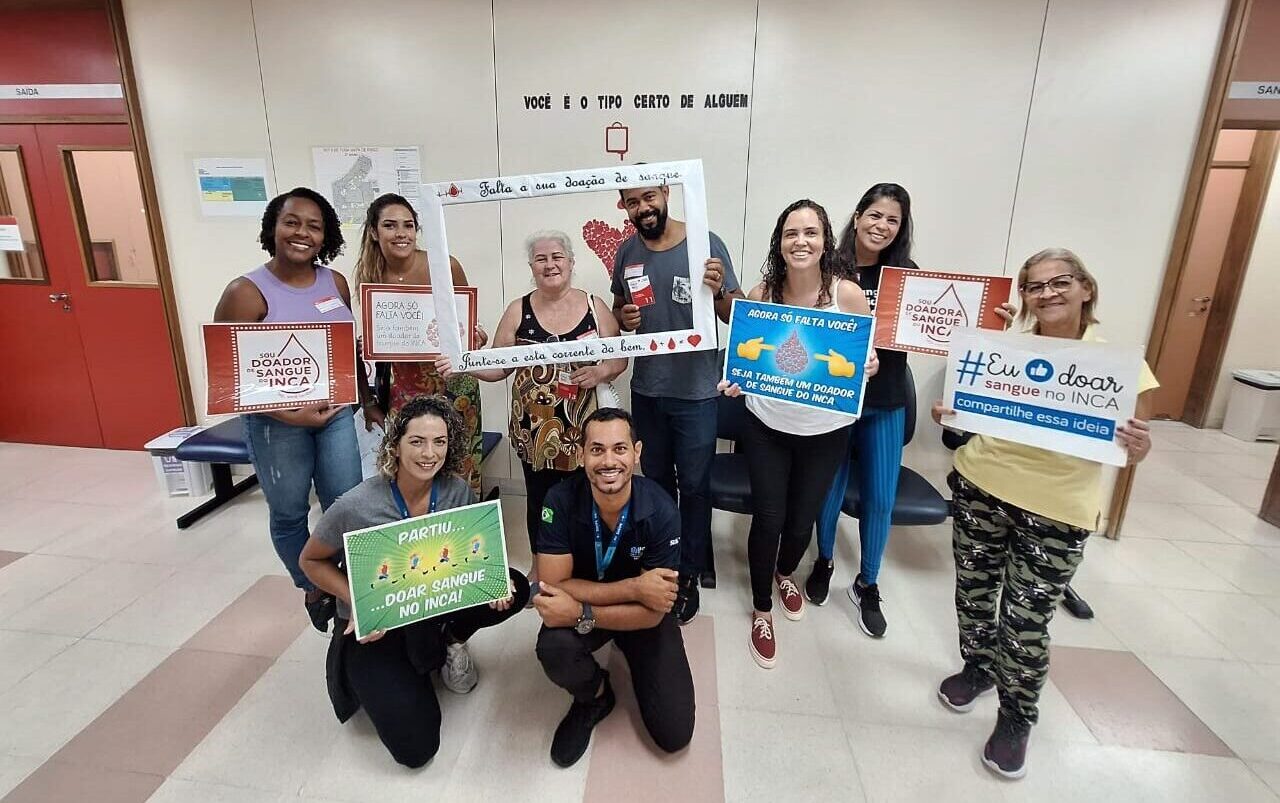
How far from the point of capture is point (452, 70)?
298 cm

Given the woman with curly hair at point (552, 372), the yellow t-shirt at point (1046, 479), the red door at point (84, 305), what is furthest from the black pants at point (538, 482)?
the red door at point (84, 305)

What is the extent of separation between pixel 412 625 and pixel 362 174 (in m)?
2.51

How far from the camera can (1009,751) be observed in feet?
5.65

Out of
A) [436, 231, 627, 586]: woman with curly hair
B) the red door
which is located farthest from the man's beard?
the red door

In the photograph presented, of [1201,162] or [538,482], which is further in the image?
[1201,162]

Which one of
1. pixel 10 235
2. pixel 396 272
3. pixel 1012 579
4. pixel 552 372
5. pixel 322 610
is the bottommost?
pixel 322 610

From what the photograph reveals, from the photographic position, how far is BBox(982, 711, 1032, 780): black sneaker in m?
1.71

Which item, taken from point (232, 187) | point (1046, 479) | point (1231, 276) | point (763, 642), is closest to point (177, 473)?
point (232, 187)

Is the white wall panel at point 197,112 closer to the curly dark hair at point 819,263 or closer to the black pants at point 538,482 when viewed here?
the black pants at point 538,482

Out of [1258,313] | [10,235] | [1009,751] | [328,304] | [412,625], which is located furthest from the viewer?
[1258,313]

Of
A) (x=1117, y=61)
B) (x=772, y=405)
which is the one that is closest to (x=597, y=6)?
(x=772, y=405)

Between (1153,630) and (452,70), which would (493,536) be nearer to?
(452,70)

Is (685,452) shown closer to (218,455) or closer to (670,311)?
(670,311)

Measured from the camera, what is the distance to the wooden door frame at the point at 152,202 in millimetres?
3146
